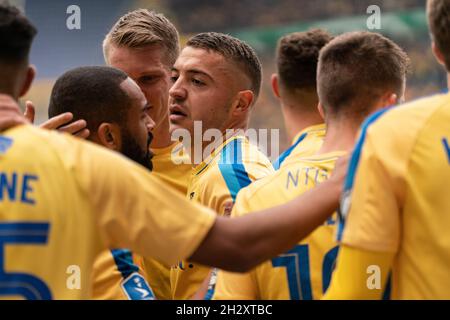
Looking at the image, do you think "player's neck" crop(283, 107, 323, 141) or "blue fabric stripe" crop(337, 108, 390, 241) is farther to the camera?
"player's neck" crop(283, 107, 323, 141)

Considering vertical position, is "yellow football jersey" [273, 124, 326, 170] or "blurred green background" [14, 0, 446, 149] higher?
"blurred green background" [14, 0, 446, 149]

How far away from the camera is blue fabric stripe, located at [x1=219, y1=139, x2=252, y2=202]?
3.77 meters

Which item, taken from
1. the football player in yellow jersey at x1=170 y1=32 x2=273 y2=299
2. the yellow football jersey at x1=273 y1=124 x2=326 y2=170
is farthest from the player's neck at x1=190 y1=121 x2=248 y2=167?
the yellow football jersey at x1=273 y1=124 x2=326 y2=170

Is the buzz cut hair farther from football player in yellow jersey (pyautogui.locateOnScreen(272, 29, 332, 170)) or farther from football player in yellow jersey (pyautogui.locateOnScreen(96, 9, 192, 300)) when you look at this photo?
football player in yellow jersey (pyautogui.locateOnScreen(272, 29, 332, 170))

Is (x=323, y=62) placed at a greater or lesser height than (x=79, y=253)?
greater

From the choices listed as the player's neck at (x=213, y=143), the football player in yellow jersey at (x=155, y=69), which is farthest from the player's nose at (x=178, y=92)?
the football player in yellow jersey at (x=155, y=69)

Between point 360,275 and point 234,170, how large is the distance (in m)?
1.65

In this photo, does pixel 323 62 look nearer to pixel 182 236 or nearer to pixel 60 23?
pixel 182 236

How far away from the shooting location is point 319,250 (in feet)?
9.53

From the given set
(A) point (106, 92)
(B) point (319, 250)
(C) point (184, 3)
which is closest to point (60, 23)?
(C) point (184, 3)

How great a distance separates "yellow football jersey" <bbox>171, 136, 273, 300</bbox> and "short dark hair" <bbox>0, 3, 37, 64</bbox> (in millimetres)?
1502

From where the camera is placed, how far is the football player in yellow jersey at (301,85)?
→ 4.19 metres

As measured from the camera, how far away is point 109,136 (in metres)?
3.44

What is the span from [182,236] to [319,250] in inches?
32.0
